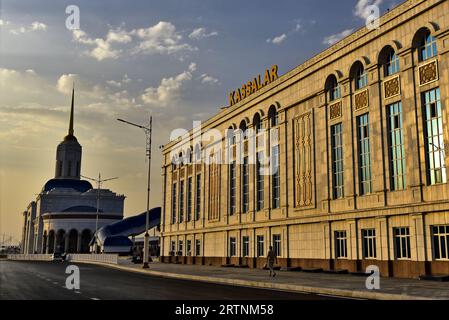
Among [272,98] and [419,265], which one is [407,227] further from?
[272,98]

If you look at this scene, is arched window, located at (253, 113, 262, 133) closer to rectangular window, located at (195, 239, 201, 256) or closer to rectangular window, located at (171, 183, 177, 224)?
rectangular window, located at (195, 239, 201, 256)

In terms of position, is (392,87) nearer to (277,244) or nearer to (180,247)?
(277,244)

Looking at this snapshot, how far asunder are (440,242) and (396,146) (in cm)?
683

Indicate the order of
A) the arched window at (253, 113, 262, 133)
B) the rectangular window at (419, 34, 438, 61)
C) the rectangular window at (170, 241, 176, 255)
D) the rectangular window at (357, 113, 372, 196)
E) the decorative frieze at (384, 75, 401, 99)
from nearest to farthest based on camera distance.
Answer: the rectangular window at (419, 34, 438, 61) < the decorative frieze at (384, 75, 401, 99) < the rectangular window at (357, 113, 372, 196) < the arched window at (253, 113, 262, 133) < the rectangular window at (170, 241, 176, 255)

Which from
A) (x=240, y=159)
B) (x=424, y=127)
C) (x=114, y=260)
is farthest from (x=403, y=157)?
(x=114, y=260)

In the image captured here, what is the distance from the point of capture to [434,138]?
28141 millimetres

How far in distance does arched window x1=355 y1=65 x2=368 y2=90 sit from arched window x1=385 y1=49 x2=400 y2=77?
1.98 metres

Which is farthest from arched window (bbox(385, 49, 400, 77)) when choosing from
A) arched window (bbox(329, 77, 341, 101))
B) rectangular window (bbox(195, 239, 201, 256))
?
rectangular window (bbox(195, 239, 201, 256))

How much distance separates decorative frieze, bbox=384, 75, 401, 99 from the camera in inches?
1215

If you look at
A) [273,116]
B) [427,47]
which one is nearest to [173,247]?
[273,116]

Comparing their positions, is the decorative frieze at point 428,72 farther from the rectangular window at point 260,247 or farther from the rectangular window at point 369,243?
the rectangular window at point 260,247

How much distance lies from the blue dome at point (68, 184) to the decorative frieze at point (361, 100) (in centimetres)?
15117

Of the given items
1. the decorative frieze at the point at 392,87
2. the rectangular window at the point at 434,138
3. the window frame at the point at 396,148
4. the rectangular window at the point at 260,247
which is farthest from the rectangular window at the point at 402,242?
the rectangular window at the point at 260,247

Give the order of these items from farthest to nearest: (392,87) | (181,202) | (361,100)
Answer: (181,202)
(361,100)
(392,87)
